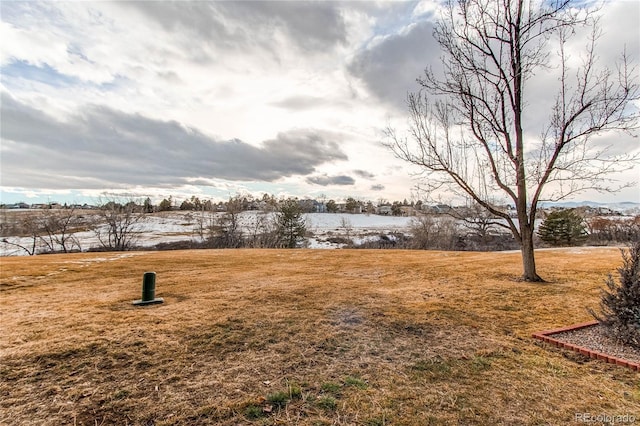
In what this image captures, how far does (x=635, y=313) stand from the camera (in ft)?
11.8

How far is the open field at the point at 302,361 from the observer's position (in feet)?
7.71

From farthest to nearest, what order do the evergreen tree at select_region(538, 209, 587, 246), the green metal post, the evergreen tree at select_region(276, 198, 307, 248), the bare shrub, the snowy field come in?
1. the snowy field
2. the bare shrub
3. the evergreen tree at select_region(276, 198, 307, 248)
4. the evergreen tree at select_region(538, 209, 587, 246)
5. the green metal post

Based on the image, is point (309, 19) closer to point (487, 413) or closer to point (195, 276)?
point (195, 276)

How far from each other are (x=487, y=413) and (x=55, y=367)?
3.94m

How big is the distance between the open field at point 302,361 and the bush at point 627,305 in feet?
2.36

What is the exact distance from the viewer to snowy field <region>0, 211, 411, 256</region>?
29594 mm

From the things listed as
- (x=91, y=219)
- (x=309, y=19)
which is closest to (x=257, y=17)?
(x=309, y=19)

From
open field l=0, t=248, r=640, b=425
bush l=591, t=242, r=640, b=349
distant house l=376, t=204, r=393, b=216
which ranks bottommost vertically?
open field l=0, t=248, r=640, b=425

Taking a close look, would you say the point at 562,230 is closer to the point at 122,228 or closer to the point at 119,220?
the point at 122,228

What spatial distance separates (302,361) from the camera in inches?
125

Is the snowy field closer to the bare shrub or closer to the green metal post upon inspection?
the bare shrub

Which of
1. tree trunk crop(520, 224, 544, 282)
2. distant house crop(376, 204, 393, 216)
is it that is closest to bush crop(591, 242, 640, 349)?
tree trunk crop(520, 224, 544, 282)

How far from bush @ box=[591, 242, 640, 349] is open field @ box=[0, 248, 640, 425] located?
0.72m

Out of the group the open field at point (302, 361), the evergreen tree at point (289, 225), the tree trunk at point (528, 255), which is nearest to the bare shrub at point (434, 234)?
the evergreen tree at point (289, 225)
